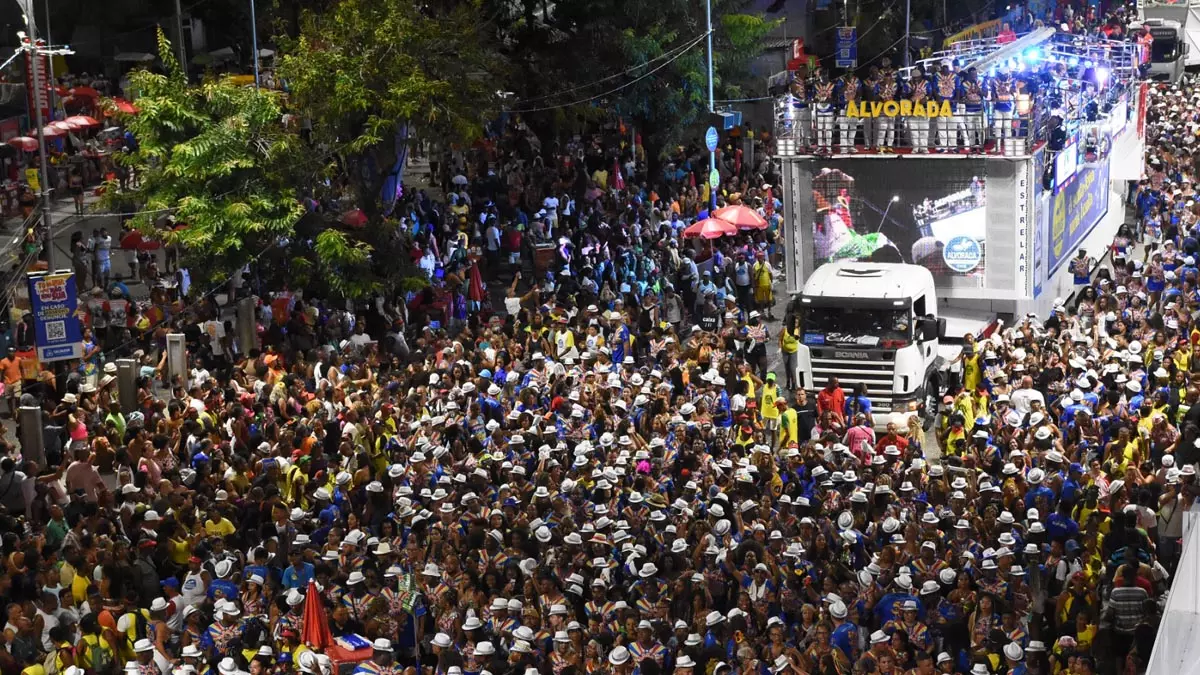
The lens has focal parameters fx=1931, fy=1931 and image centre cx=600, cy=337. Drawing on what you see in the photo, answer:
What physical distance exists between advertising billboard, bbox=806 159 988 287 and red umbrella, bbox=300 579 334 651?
13.1 metres

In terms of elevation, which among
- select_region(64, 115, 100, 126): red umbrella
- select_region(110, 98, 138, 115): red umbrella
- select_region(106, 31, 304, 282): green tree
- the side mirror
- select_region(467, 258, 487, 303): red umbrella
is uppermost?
select_region(110, 98, 138, 115): red umbrella

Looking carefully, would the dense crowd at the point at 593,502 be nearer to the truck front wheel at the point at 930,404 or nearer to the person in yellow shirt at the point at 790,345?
the person in yellow shirt at the point at 790,345

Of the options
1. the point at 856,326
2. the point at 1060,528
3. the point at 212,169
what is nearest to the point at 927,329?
the point at 856,326

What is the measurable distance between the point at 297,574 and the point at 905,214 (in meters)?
12.7

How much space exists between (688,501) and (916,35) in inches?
1618

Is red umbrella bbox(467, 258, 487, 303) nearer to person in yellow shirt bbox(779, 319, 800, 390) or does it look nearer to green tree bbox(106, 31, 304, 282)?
green tree bbox(106, 31, 304, 282)

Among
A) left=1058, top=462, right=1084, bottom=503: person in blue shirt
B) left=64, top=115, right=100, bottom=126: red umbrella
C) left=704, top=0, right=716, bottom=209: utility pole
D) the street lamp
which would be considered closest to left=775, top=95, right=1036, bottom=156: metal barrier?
the street lamp

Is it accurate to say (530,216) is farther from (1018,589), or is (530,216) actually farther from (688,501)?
(1018,589)

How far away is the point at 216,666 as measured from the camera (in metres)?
16.7

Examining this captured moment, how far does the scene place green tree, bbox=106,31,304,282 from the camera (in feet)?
95.6

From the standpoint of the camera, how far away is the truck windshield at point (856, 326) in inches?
1001

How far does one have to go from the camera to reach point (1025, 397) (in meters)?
23.2

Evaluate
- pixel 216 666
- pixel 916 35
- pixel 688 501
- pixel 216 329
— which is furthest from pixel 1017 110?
pixel 916 35

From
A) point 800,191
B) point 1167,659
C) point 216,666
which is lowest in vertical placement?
point 216,666
